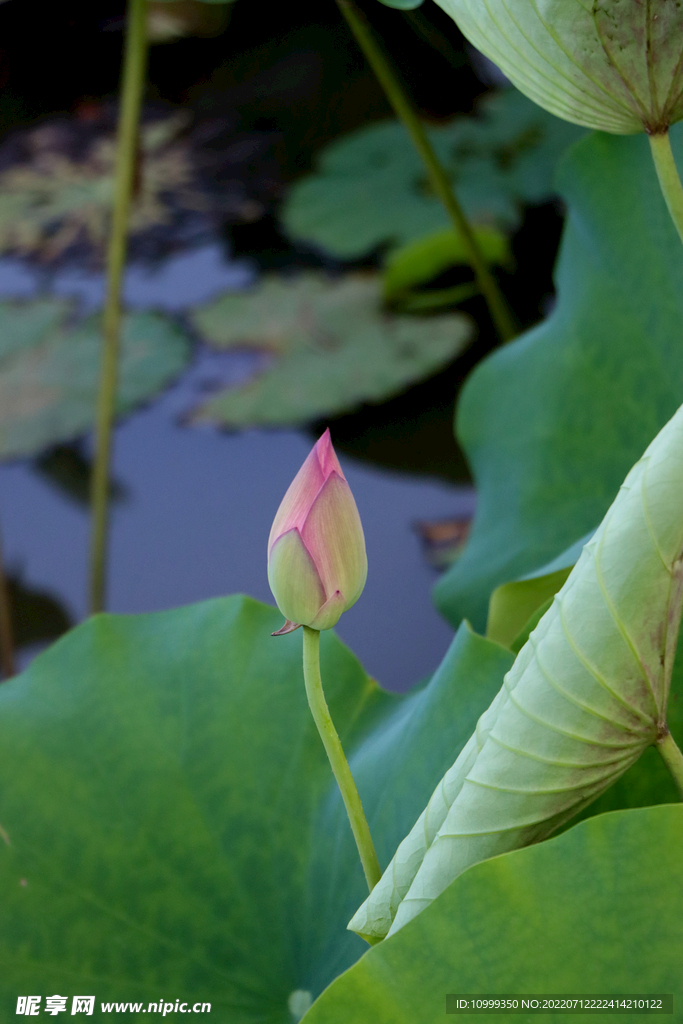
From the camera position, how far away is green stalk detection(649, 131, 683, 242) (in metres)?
0.39

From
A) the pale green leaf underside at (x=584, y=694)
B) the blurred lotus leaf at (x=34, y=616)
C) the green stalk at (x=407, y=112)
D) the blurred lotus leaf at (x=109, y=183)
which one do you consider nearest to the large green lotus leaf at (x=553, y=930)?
the pale green leaf underside at (x=584, y=694)

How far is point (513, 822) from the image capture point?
0.33m

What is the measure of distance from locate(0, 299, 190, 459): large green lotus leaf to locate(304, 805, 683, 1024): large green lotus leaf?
1.37m

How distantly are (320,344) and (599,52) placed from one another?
1246 millimetres

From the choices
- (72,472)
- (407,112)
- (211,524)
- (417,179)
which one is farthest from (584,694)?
(417,179)

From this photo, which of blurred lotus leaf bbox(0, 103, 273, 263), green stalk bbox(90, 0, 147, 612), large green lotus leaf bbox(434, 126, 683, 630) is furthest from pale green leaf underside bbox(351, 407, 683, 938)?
blurred lotus leaf bbox(0, 103, 273, 263)

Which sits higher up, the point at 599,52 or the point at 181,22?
the point at 181,22

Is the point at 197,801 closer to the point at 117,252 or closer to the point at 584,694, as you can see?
the point at 584,694

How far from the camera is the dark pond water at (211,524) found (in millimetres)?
1256

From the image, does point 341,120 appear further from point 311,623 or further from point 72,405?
point 311,623

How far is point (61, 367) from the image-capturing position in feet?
5.42

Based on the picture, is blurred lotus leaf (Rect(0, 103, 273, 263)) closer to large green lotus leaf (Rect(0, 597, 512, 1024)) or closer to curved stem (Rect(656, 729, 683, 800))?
large green lotus leaf (Rect(0, 597, 512, 1024))

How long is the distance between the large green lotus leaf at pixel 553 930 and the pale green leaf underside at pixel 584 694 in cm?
2

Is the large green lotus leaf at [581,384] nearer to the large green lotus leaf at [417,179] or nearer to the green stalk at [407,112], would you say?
the green stalk at [407,112]
